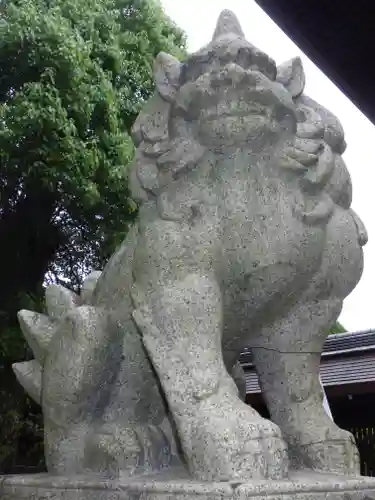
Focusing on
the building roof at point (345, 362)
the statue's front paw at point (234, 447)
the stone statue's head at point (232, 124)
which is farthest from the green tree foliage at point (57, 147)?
the statue's front paw at point (234, 447)

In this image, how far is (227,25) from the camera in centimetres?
203

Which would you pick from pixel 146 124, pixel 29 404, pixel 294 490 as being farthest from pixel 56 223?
pixel 294 490

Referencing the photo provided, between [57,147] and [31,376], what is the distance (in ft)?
16.2

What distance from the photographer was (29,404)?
7840mm

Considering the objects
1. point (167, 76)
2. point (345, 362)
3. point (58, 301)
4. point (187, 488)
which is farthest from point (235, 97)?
point (345, 362)

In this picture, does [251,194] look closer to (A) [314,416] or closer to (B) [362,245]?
(B) [362,245]

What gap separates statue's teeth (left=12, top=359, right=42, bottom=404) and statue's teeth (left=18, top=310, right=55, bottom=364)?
0.04 metres

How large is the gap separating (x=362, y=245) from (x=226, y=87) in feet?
1.93

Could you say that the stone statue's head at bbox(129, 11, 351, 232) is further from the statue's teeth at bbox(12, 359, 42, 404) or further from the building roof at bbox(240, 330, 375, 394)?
the building roof at bbox(240, 330, 375, 394)

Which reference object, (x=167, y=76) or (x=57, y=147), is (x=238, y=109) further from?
(x=57, y=147)

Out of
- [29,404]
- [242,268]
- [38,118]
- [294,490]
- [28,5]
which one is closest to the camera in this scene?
[294,490]

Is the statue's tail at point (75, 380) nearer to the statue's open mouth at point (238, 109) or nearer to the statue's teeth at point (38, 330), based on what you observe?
the statue's teeth at point (38, 330)

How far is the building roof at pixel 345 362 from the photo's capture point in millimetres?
5633

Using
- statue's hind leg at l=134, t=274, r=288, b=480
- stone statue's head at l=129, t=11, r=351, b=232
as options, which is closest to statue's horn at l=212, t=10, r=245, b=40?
stone statue's head at l=129, t=11, r=351, b=232
